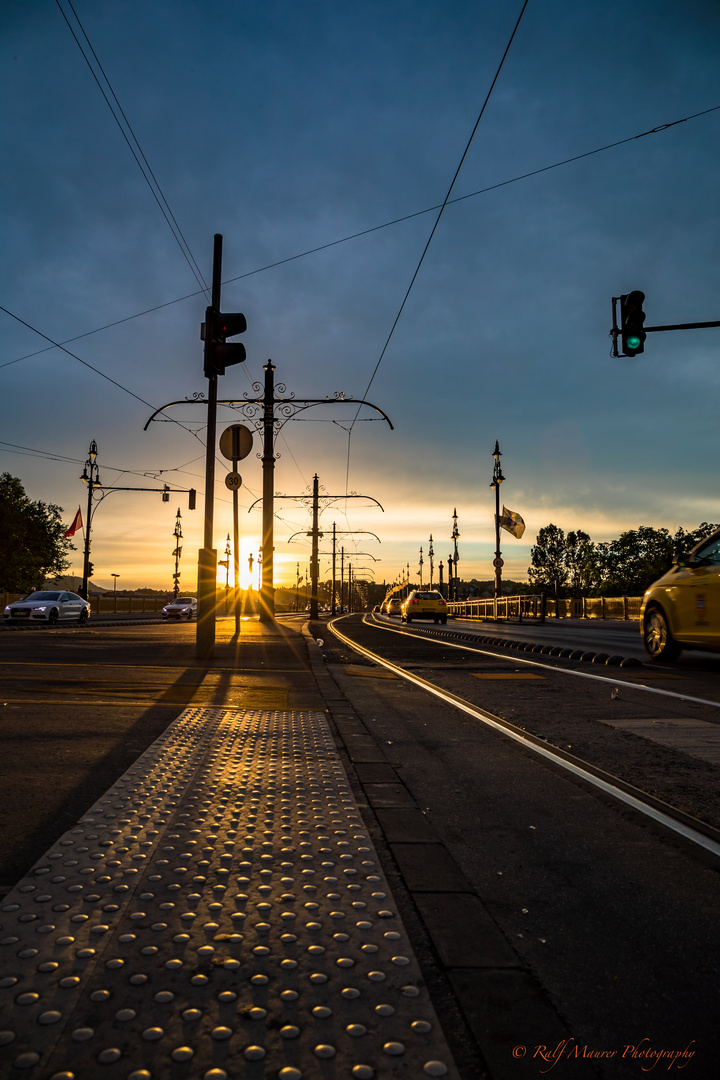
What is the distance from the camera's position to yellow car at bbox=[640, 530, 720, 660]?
30.9ft

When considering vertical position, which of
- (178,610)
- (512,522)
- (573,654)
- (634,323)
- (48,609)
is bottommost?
(573,654)

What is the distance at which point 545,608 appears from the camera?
4259 centimetres

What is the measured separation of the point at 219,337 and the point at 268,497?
59.4ft

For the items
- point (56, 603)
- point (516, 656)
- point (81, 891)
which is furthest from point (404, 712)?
point (56, 603)

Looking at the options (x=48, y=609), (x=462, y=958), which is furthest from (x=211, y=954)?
(x=48, y=609)

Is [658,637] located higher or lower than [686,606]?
lower

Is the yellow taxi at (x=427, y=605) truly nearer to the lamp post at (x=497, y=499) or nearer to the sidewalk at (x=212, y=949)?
the lamp post at (x=497, y=499)

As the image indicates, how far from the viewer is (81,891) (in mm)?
2307

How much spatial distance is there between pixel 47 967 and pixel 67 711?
4.32 metres

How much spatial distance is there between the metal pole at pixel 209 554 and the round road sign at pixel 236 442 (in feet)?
11.7

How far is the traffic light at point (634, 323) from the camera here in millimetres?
15250

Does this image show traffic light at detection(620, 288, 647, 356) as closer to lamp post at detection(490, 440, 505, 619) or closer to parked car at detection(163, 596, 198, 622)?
lamp post at detection(490, 440, 505, 619)

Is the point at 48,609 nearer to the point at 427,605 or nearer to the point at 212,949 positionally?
the point at 427,605

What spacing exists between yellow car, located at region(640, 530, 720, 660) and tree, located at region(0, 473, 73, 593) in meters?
62.9
